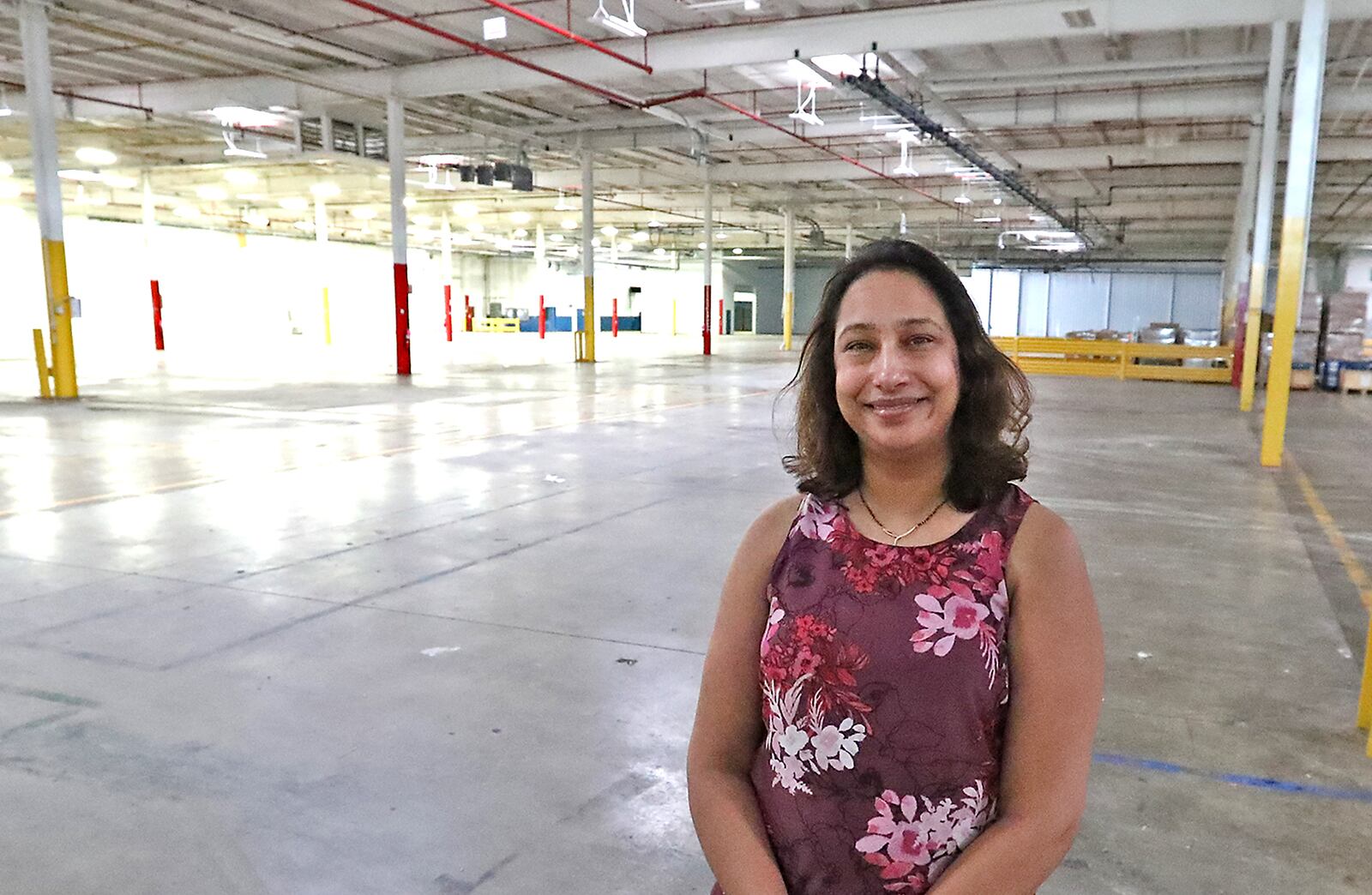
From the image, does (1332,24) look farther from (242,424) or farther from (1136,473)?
(242,424)

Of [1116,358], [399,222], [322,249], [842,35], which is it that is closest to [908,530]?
[842,35]

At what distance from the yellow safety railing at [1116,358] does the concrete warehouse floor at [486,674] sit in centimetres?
1373

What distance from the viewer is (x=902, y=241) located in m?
1.62

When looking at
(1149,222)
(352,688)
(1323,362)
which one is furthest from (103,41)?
(1149,222)

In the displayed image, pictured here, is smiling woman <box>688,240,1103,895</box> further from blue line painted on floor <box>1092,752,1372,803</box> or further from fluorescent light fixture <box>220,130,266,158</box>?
fluorescent light fixture <box>220,130,266,158</box>

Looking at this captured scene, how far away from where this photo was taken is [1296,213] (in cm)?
936

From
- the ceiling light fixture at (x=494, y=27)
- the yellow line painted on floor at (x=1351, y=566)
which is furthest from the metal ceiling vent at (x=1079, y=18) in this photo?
the ceiling light fixture at (x=494, y=27)

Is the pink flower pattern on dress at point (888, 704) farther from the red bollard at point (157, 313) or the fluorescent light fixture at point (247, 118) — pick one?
the red bollard at point (157, 313)

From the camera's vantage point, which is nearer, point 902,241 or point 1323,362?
point 902,241

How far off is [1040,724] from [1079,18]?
13.3 m

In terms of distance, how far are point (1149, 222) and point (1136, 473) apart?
32408 millimetres

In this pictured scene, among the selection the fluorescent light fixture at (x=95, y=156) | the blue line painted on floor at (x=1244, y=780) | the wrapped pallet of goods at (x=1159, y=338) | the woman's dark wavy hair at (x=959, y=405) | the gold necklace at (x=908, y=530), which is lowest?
the blue line painted on floor at (x=1244, y=780)

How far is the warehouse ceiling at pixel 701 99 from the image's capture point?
44.2ft

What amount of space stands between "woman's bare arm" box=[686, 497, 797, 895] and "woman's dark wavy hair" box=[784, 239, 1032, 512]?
134 mm
